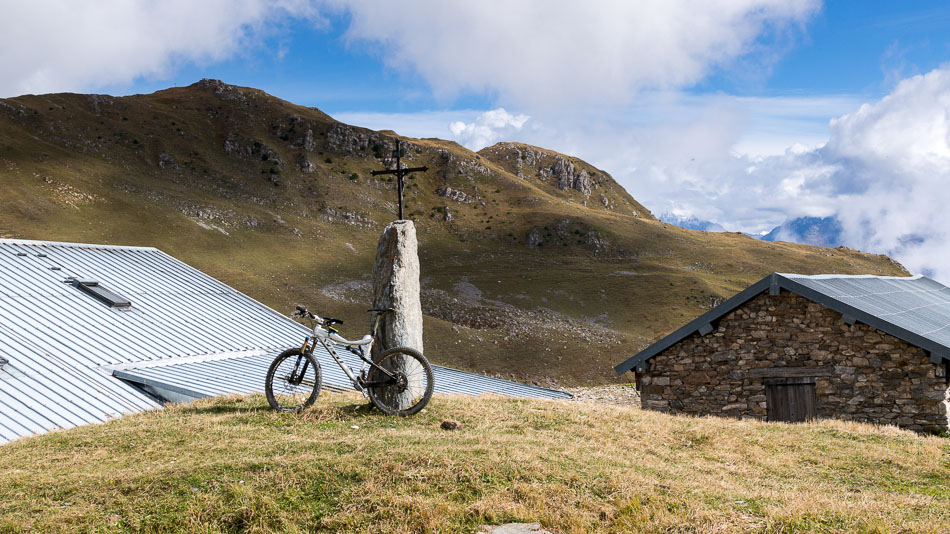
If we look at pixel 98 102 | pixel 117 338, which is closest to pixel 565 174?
pixel 98 102

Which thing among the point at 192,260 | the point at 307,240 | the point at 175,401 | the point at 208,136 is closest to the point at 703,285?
the point at 307,240

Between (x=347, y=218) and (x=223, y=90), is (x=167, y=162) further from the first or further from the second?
(x=223, y=90)

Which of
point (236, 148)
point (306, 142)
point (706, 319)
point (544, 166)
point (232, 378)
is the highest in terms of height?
point (544, 166)

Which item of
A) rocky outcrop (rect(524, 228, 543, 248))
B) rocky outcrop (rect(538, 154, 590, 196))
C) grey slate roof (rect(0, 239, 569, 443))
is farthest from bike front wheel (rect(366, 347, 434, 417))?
rocky outcrop (rect(538, 154, 590, 196))

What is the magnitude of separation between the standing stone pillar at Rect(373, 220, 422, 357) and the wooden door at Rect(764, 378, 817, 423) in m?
11.3

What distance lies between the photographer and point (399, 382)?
37.6 ft

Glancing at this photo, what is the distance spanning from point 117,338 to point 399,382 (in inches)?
408

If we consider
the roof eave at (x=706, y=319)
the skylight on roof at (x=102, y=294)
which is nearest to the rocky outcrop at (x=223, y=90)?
the skylight on roof at (x=102, y=294)

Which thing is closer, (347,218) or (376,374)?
(376,374)

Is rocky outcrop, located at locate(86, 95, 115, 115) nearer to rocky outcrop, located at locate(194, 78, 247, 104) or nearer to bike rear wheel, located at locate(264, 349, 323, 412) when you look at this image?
rocky outcrop, located at locate(194, 78, 247, 104)

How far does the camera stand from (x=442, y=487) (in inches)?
298

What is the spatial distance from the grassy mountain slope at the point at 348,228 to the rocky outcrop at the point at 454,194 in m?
0.37

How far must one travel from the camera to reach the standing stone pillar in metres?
11.6

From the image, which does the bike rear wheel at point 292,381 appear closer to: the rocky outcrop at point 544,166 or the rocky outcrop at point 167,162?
the rocky outcrop at point 167,162
